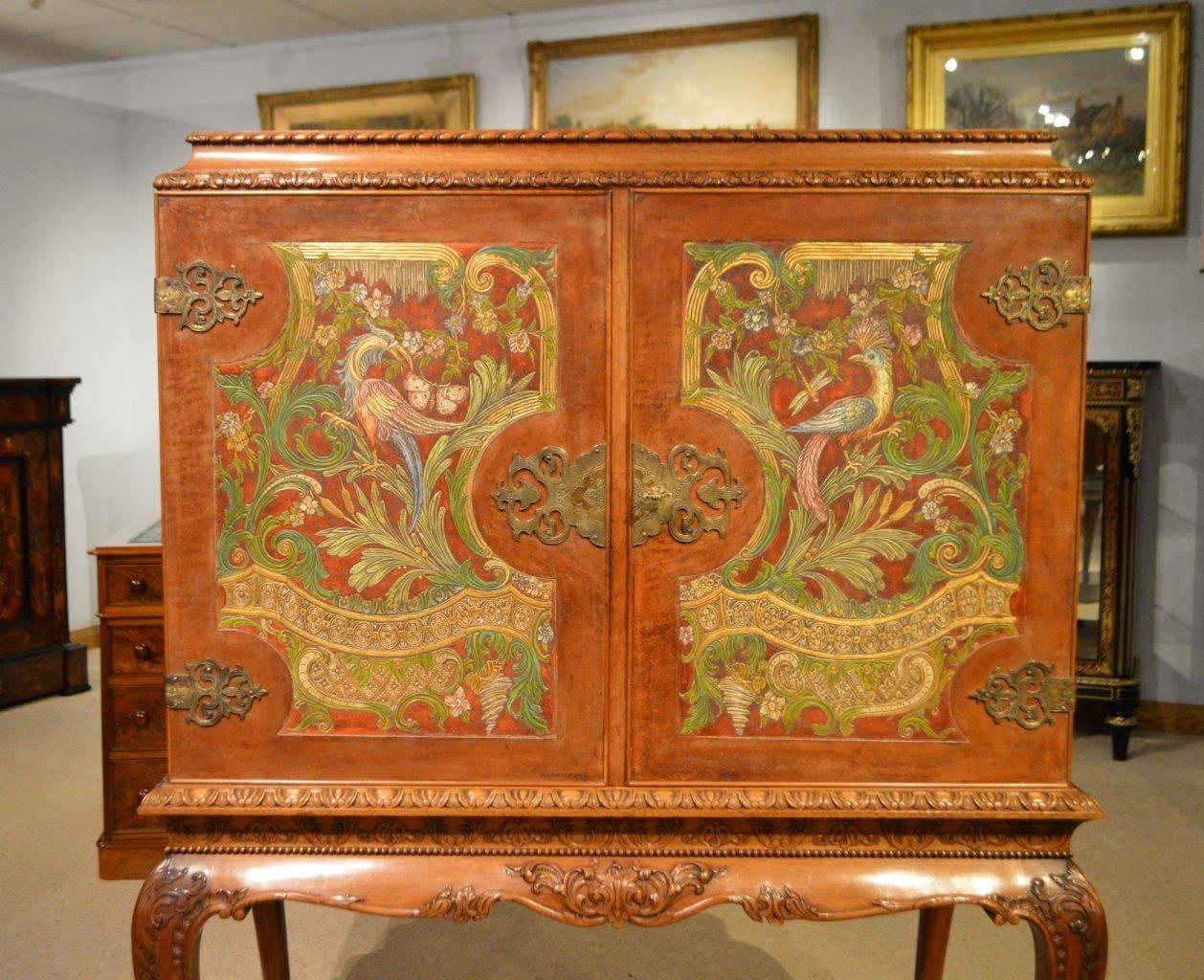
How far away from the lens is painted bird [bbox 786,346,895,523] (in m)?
1.49

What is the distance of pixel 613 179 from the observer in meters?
1.46

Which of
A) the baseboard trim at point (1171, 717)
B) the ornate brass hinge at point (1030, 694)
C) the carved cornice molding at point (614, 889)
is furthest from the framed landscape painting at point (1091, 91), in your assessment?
the carved cornice molding at point (614, 889)

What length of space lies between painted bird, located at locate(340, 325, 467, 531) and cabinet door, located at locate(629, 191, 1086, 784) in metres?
0.29

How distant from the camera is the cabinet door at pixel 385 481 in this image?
1486mm

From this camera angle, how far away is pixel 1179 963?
257 cm

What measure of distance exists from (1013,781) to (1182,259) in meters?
3.38

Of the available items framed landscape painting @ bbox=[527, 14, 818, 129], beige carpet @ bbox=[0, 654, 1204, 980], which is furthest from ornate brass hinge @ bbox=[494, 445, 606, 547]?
framed landscape painting @ bbox=[527, 14, 818, 129]

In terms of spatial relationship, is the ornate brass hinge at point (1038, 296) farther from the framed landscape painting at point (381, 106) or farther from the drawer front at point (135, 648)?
the framed landscape painting at point (381, 106)

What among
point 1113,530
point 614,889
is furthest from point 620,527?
point 1113,530

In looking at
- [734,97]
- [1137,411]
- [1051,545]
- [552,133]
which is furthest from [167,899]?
[734,97]

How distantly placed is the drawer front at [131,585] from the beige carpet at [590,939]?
0.76 meters

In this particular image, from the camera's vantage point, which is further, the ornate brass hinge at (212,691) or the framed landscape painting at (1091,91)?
the framed landscape painting at (1091,91)

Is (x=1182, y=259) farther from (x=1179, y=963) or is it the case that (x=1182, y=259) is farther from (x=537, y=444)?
(x=537, y=444)

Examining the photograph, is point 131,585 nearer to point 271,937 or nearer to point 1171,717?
point 271,937
